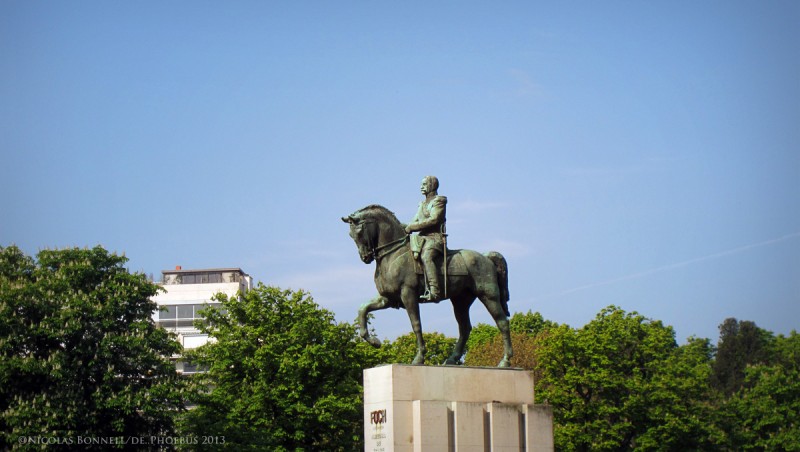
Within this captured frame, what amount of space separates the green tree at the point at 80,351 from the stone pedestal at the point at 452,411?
2011cm

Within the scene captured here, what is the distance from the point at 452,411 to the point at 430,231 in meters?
4.33

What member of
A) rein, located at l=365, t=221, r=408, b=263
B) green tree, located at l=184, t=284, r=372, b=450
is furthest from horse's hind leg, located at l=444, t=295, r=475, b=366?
green tree, located at l=184, t=284, r=372, b=450

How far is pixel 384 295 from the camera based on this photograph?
2567 centimetres

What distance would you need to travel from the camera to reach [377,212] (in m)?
26.0

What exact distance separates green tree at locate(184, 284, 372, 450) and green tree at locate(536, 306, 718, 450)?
34.8 feet

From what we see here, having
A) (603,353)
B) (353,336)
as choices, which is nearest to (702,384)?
(603,353)

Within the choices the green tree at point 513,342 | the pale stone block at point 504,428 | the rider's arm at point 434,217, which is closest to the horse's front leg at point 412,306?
the rider's arm at point 434,217

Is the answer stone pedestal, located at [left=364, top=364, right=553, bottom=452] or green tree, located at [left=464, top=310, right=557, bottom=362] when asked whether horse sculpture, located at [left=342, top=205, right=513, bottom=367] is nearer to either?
stone pedestal, located at [left=364, top=364, right=553, bottom=452]

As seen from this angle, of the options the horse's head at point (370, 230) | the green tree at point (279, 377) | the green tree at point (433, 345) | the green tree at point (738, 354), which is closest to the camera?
the horse's head at point (370, 230)

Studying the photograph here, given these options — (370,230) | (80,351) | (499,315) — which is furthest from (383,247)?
(80,351)

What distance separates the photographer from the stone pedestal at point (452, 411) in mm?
23953

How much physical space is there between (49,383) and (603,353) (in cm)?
2841

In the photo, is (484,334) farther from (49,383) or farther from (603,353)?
(49,383)

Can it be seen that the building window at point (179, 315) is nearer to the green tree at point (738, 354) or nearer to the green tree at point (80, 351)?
the green tree at point (738, 354)
